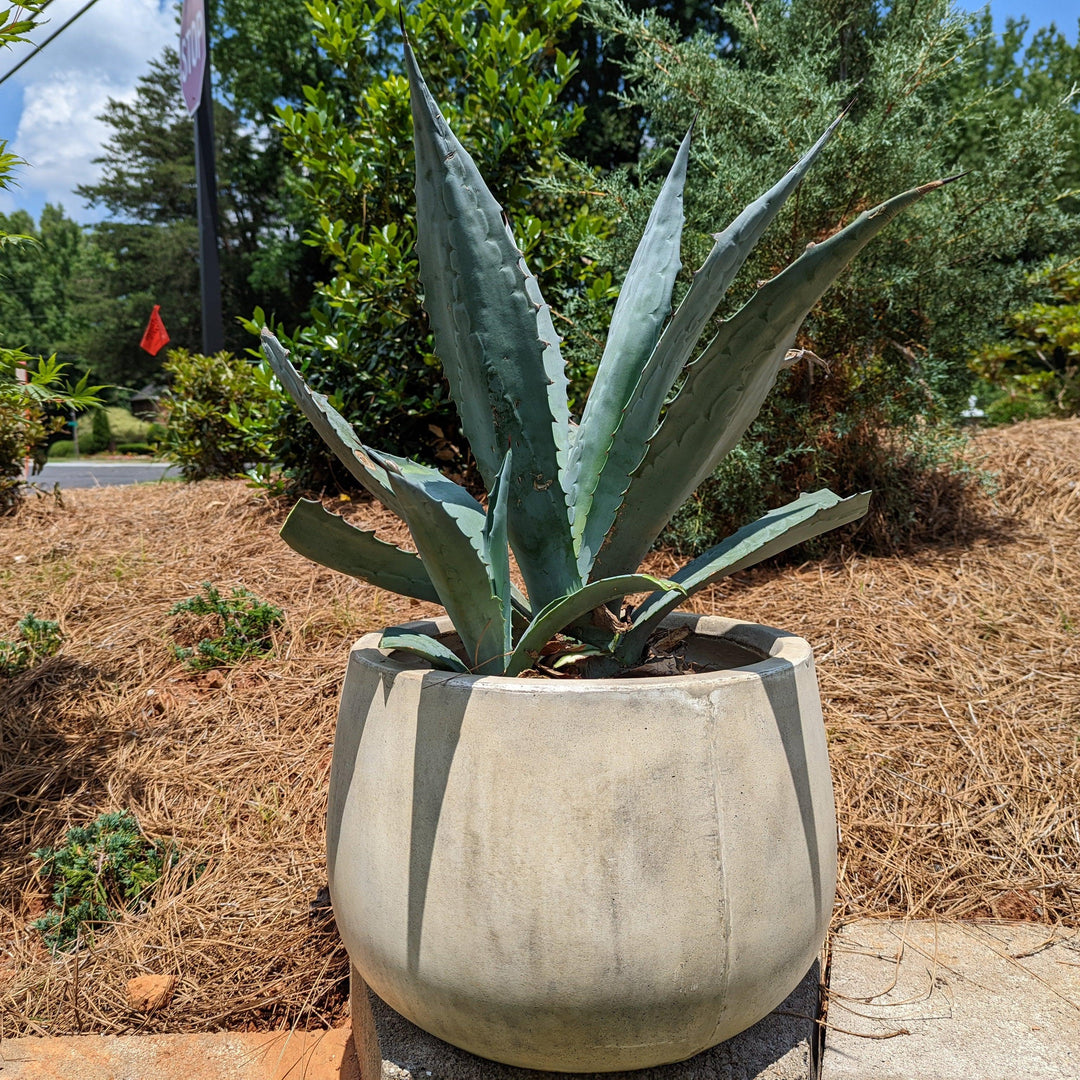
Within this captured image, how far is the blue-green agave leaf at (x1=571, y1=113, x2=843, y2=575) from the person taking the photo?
1.27m

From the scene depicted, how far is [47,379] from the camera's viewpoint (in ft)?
7.13

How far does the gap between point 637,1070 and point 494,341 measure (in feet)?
3.73

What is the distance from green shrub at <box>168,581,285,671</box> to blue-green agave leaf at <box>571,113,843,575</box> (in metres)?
1.72

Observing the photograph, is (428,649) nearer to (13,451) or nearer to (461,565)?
(461,565)

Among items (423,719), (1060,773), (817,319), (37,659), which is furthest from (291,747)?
(817,319)

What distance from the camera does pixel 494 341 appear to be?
1361 mm

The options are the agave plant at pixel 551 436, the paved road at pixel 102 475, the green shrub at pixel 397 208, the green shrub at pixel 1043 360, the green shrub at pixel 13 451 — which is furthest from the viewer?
the paved road at pixel 102 475

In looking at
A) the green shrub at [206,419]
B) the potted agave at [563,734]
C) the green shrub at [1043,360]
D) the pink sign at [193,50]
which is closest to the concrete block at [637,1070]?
the potted agave at [563,734]

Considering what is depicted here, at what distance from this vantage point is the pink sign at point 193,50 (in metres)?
6.00

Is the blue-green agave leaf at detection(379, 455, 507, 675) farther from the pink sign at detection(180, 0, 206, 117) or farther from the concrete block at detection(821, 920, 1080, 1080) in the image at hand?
the pink sign at detection(180, 0, 206, 117)

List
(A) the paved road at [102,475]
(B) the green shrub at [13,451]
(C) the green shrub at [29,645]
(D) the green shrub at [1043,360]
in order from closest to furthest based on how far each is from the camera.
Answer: (C) the green shrub at [29,645] < (B) the green shrub at [13,451] < (D) the green shrub at [1043,360] < (A) the paved road at [102,475]

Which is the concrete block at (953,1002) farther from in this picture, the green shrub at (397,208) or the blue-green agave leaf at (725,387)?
the green shrub at (397,208)

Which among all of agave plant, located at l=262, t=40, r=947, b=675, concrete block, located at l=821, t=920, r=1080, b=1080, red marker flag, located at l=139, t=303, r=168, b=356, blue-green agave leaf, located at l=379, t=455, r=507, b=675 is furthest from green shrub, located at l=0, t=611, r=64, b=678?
red marker flag, located at l=139, t=303, r=168, b=356

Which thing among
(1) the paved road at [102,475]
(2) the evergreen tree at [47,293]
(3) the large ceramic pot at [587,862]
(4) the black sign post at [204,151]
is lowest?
(1) the paved road at [102,475]
